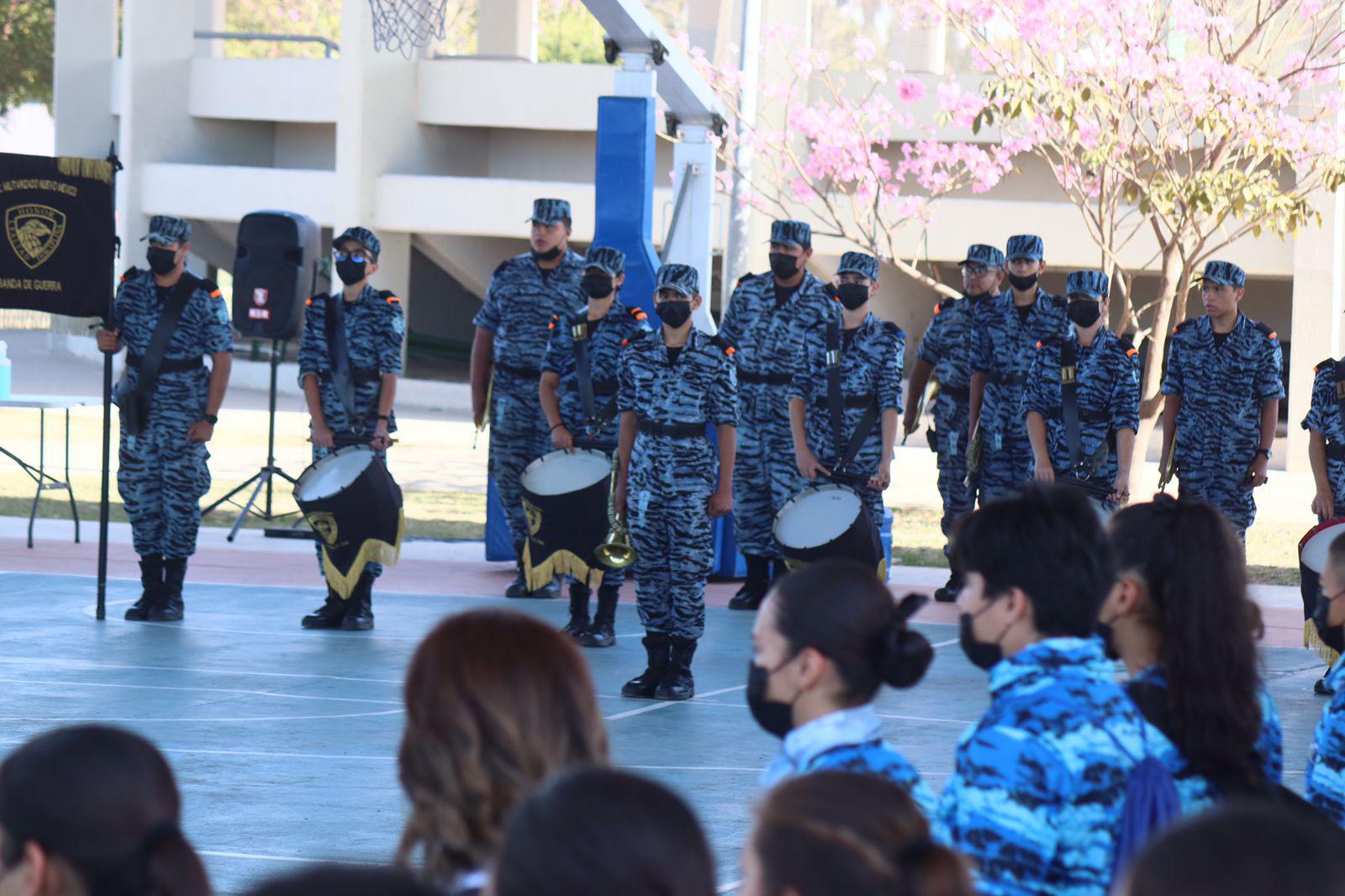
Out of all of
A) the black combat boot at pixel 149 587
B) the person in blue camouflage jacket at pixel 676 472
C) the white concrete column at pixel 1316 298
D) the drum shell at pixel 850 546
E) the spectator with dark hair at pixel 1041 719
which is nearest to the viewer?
the spectator with dark hair at pixel 1041 719

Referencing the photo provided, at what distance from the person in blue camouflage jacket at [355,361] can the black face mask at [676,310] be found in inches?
80.2

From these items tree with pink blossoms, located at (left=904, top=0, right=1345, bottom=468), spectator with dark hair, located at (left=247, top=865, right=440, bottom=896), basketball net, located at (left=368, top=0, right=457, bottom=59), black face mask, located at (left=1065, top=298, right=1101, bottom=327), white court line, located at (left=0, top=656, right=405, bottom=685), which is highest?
basketball net, located at (left=368, top=0, right=457, bottom=59)

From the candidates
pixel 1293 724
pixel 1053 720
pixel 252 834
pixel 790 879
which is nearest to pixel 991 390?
pixel 1293 724

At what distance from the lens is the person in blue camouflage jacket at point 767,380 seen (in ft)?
31.5

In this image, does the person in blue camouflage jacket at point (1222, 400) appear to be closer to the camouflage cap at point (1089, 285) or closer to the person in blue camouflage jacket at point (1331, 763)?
the camouflage cap at point (1089, 285)

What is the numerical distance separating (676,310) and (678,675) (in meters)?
1.54

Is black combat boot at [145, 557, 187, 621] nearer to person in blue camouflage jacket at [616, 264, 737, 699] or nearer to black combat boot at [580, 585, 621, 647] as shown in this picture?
black combat boot at [580, 585, 621, 647]

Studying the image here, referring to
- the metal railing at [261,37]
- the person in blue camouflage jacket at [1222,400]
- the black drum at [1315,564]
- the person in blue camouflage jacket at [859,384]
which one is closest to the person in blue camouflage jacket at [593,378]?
the person in blue camouflage jacket at [859,384]

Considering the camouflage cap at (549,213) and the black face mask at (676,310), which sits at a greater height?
the camouflage cap at (549,213)

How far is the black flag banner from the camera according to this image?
898 centimetres

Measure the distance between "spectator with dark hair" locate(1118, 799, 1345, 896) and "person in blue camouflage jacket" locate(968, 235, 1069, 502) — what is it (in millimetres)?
8294

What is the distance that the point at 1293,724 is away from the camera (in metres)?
7.50

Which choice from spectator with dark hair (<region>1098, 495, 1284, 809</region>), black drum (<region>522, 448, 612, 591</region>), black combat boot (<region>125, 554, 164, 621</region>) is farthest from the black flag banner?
spectator with dark hair (<region>1098, 495, 1284, 809</region>)

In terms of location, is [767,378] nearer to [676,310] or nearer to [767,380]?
[767,380]
